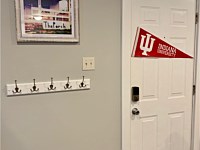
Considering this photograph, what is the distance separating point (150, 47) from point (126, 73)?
1.16 ft

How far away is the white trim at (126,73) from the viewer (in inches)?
76.6

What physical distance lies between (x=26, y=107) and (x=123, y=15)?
1.13 m

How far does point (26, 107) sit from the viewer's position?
66.1 inches

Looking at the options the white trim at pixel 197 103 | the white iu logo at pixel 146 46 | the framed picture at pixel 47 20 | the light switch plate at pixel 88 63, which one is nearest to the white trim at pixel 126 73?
the white iu logo at pixel 146 46

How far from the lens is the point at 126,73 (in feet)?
6.57

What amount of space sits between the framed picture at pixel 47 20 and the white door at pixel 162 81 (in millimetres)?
500

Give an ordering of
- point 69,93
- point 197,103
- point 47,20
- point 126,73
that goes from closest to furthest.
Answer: point 47,20 < point 69,93 < point 126,73 < point 197,103

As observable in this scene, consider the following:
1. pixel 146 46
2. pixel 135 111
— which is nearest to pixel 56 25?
pixel 146 46

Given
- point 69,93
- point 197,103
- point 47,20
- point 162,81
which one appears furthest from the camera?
point 197,103

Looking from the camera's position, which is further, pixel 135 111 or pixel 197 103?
pixel 197 103

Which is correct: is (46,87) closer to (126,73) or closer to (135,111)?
(126,73)

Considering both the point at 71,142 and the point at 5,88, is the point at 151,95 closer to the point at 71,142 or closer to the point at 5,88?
the point at 71,142

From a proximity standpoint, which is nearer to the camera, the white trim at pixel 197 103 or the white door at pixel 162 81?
the white door at pixel 162 81

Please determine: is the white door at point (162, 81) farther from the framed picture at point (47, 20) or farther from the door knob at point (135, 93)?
the framed picture at point (47, 20)
